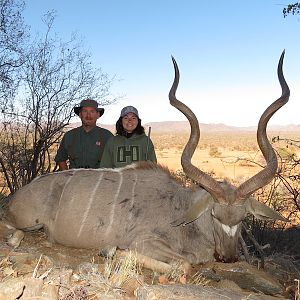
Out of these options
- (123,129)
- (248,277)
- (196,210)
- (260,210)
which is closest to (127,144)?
(123,129)

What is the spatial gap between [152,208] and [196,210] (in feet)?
1.39

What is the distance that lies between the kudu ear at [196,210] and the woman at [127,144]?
1470 mm

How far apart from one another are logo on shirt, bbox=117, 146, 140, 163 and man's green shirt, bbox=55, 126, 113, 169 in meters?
0.61

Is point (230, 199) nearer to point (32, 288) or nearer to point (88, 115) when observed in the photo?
point (32, 288)

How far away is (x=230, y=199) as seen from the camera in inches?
148

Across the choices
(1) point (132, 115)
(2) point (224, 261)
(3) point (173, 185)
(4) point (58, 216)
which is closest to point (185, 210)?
(3) point (173, 185)

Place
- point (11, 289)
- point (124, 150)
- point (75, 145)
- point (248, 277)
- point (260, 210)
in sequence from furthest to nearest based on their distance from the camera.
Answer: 1. point (75, 145)
2. point (124, 150)
3. point (260, 210)
4. point (248, 277)
5. point (11, 289)

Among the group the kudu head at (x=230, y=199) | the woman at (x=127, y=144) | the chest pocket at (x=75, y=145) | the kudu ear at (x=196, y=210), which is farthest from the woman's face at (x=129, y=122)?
the kudu ear at (x=196, y=210)

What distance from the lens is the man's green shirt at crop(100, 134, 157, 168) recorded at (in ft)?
17.0

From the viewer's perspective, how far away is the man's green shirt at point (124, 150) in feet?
17.0

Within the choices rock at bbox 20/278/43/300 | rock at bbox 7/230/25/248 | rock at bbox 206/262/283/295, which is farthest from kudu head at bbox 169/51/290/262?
rock at bbox 20/278/43/300

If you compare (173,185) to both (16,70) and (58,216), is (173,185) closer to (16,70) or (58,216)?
(58,216)

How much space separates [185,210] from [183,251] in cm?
39

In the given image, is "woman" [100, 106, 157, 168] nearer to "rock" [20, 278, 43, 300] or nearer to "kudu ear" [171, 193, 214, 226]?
"kudu ear" [171, 193, 214, 226]
